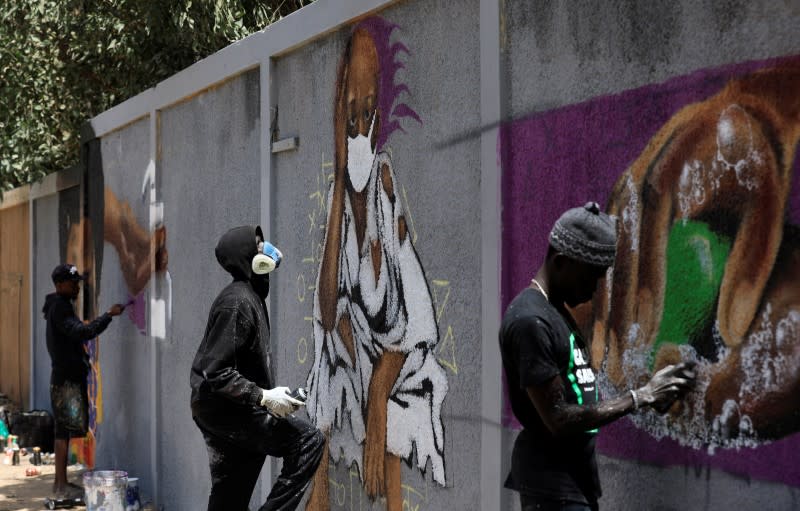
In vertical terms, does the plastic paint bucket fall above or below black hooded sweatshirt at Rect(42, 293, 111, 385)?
below

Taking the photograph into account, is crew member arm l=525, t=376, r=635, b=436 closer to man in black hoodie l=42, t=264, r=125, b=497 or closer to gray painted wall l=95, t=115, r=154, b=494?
gray painted wall l=95, t=115, r=154, b=494

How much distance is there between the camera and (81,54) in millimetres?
13062

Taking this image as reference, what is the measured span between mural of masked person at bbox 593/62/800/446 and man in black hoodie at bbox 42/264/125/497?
264 inches

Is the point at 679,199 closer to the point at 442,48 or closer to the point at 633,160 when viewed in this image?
the point at 633,160

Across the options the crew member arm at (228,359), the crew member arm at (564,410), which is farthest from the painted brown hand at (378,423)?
the crew member arm at (564,410)

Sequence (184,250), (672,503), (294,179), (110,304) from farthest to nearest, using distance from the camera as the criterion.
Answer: (110,304) < (184,250) < (294,179) < (672,503)

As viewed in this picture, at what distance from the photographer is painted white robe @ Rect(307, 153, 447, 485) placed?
558 centimetres

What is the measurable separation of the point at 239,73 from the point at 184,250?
163 cm

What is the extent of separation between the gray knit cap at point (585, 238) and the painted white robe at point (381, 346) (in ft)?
6.51

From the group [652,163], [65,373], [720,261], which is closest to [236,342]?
[652,163]

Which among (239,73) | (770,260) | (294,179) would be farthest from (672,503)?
(239,73)

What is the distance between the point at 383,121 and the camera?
20.0ft

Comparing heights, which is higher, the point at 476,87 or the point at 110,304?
the point at 476,87

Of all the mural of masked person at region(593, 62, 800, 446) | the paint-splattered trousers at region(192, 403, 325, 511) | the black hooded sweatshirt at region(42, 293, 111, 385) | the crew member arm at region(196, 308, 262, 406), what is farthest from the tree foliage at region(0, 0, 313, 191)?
the mural of masked person at region(593, 62, 800, 446)
